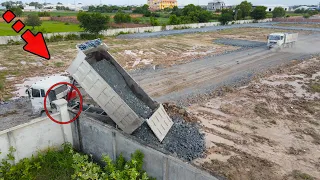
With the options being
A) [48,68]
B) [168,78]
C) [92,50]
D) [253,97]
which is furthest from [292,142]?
[48,68]

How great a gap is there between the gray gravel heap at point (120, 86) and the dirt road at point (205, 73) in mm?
4015

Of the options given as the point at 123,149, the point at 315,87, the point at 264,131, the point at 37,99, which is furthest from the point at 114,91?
the point at 315,87

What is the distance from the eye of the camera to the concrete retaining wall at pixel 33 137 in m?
6.71

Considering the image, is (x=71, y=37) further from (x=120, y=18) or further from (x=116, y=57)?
(x=120, y=18)

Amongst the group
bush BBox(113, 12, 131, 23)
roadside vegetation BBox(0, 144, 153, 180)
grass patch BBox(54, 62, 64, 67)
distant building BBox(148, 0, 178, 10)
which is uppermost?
distant building BBox(148, 0, 178, 10)

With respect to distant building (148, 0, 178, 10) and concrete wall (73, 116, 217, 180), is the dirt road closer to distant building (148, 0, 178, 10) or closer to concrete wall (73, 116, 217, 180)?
concrete wall (73, 116, 217, 180)

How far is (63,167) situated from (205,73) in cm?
1269

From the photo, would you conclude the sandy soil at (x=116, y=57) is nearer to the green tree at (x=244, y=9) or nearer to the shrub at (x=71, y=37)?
the shrub at (x=71, y=37)

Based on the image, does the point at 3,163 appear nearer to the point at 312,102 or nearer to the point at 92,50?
the point at 92,50

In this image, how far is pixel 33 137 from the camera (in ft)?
23.9

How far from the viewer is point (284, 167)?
25.3 ft

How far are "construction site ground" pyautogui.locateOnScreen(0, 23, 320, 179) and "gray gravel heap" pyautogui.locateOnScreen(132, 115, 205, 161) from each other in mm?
314

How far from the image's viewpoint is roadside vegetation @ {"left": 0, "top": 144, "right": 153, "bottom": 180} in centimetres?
615

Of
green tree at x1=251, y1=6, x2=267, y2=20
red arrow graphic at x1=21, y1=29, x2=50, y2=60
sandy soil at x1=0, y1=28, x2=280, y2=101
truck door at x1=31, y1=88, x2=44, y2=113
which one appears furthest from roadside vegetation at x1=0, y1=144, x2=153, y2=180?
green tree at x1=251, y1=6, x2=267, y2=20
